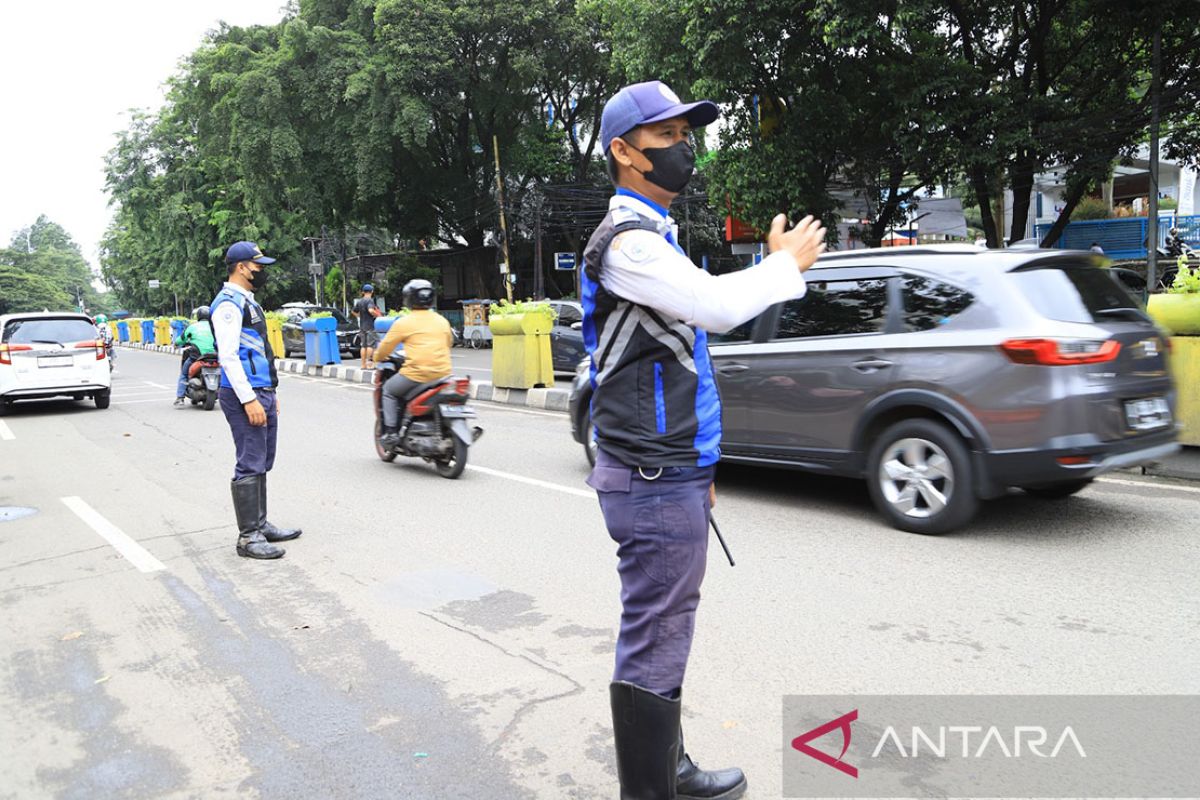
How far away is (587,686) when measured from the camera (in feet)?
11.3

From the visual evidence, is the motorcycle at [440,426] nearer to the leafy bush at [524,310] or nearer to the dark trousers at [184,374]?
the leafy bush at [524,310]

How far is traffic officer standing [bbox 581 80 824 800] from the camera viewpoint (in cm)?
219

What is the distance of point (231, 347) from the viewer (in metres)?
5.40

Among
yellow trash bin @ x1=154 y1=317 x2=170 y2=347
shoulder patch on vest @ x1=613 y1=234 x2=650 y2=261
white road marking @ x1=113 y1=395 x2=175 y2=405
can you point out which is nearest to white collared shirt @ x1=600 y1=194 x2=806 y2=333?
shoulder patch on vest @ x1=613 y1=234 x2=650 y2=261

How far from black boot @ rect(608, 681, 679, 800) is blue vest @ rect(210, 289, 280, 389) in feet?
12.9

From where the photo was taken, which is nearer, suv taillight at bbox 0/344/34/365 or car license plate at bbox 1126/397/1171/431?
car license plate at bbox 1126/397/1171/431

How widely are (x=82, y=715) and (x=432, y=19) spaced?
25707 millimetres

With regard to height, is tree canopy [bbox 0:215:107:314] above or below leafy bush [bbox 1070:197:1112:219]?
above

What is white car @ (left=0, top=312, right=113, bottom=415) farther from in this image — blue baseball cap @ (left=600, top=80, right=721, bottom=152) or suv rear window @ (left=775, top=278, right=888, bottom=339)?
blue baseball cap @ (left=600, top=80, right=721, bottom=152)

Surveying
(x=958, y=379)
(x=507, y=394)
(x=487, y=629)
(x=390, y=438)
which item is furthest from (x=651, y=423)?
(x=507, y=394)

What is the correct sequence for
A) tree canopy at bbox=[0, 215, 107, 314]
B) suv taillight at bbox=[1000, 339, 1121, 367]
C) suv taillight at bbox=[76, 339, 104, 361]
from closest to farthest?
suv taillight at bbox=[1000, 339, 1121, 367] → suv taillight at bbox=[76, 339, 104, 361] → tree canopy at bbox=[0, 215, 107, 314]

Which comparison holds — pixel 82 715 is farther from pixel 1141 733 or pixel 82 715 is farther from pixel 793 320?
pixel 793 320

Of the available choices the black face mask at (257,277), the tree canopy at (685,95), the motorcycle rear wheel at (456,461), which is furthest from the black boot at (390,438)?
the tree canopy at (685,95)

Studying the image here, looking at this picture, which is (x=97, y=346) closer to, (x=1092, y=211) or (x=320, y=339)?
(x=320, y=339)
